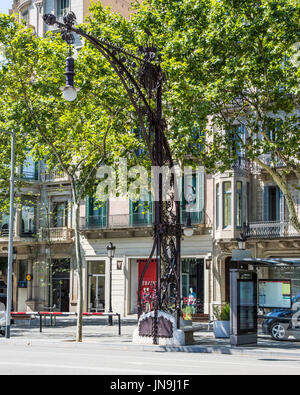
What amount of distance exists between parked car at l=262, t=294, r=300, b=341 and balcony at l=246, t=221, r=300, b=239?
10.2 m

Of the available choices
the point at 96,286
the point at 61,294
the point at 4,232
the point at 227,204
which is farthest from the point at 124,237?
the point at 4,232

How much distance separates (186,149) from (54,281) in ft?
76.5

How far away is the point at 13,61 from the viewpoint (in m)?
23.4

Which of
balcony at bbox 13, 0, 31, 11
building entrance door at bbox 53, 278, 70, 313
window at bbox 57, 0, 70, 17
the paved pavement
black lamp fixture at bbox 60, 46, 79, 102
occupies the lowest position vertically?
building entrance door at bbox 53, 278, 70, 313

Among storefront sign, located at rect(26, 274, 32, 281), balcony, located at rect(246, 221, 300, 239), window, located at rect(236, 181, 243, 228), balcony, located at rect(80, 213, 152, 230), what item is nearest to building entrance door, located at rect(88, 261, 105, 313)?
balcony, located at rect(80, 213, 152, 230)

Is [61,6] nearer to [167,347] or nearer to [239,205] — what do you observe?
[239,205]

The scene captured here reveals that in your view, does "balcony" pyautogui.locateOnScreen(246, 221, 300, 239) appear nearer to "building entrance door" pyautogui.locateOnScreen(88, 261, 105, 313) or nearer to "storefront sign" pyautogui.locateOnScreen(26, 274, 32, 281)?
"building entrance door" pyautogui.locateOnScreen(88, 261, 105, 313)

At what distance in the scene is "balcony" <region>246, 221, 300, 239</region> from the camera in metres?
33.0

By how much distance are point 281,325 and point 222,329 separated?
2001 mm

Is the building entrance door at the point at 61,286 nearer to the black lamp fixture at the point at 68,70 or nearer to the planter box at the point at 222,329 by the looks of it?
the planter box at the point at 222,329

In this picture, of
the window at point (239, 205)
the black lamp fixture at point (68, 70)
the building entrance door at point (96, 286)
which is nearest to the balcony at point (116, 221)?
the building entrance door at point (96, 286)

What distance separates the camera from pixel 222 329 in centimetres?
2228
